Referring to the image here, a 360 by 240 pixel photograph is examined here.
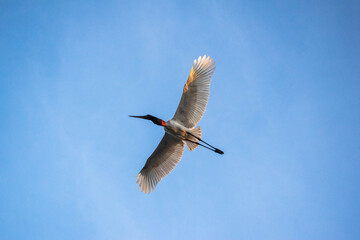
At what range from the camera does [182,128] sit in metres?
18.0

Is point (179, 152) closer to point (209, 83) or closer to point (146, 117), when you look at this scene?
point (146, 117)

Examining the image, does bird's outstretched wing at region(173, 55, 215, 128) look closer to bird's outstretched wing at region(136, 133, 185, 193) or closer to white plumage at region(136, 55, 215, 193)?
white plumage at region(136, 55, 215, 193)

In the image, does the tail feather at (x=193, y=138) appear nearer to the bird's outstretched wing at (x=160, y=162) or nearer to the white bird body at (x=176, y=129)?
the white bird body at (x=176, y=129)

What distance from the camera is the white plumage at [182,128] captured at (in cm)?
1789

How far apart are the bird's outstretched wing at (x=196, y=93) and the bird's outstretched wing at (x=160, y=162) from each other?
5.00ft

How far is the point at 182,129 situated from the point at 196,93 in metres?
1.84

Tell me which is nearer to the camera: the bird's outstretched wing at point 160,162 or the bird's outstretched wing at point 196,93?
the bird's outstretched wing at point 196,93

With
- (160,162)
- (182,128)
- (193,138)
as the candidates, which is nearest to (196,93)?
(182,128)

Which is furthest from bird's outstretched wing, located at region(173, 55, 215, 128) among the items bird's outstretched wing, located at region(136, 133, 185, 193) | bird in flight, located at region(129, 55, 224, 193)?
bird's outstretched wing, located at region(136, 133, 185, 193)

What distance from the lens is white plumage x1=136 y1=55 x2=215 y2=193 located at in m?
17.9

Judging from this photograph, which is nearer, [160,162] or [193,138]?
[193,138]

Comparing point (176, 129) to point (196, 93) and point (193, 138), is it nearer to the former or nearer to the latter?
point (193, 138)

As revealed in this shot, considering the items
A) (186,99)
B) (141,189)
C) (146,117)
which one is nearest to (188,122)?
(186,99)

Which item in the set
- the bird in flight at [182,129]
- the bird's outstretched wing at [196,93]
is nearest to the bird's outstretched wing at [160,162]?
the bird in flight at [182,129]
